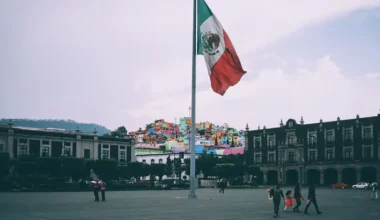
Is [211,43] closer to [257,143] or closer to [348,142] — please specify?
[348,142]

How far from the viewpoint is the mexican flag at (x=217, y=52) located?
28.8 metres

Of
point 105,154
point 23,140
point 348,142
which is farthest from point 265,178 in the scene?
point 23,140

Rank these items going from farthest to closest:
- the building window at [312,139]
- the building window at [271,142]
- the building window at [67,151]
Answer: the building window at [271,142], the building window at [312,139], the building window at [67,151]

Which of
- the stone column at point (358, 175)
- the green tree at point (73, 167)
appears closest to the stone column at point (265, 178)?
the stone column at point (358, 175)

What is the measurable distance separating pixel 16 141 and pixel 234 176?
39765mm

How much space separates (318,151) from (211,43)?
69619mm

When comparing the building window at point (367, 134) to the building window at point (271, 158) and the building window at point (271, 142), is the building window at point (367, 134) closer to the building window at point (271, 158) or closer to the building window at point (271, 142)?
the building window at point (271, 142)

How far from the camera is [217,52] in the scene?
29.7 meters

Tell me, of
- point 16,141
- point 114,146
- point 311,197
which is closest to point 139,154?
point 114,146

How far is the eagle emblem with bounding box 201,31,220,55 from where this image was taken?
98.3 ft

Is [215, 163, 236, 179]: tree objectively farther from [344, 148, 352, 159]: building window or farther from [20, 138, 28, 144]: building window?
[20, 138, 28, 144]: building window

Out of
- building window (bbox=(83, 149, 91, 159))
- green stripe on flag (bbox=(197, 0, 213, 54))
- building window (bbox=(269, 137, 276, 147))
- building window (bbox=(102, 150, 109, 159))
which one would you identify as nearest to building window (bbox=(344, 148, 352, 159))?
building window (bbox=(269, 137, 276, 147))

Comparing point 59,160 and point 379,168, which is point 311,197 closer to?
point 59,160

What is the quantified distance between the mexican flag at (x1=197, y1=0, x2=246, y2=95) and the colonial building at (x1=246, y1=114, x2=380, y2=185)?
62.7 metres
